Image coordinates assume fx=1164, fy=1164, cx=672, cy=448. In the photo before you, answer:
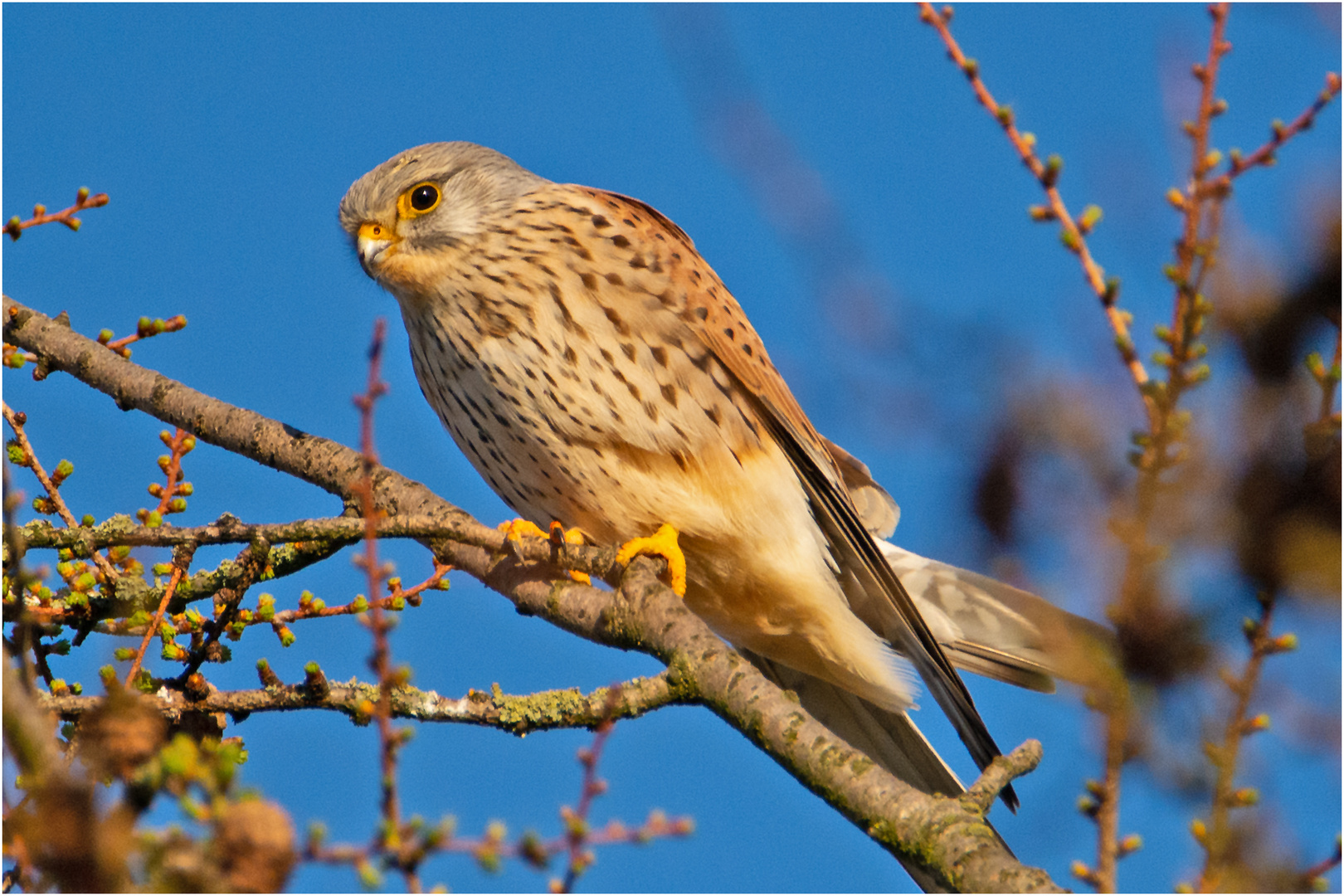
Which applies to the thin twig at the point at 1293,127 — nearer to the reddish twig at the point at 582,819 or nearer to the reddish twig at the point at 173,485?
the reddish twig at the point at 582,819

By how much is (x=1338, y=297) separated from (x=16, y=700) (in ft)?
4.08

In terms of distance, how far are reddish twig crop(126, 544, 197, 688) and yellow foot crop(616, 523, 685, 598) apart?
1.01 m

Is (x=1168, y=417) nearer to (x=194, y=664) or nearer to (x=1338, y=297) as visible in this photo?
(x=1338, y=297)

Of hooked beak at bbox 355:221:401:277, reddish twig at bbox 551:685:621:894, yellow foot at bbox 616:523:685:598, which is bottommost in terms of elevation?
reddish twig at bbox 551:685:621:894

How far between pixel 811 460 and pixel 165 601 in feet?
5.49

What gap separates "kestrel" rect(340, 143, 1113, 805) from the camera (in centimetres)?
293

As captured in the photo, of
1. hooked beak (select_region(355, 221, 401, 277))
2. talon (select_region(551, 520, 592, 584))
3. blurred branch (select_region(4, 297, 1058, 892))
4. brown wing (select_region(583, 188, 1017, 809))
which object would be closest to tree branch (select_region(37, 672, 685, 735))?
blurred branch (select_region(4, 297, 1058, 892))

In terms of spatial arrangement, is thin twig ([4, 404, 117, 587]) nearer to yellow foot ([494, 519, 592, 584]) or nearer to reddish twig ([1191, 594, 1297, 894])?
yellow foot ([494, 519, 592, 584])

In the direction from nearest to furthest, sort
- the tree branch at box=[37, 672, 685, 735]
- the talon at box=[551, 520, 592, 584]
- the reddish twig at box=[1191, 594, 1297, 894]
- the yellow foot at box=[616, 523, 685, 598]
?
1. the reddish twig at box=[1191, 594, 1297, 894]
2. the tree branch at box=[37, 672, 685, 735]
3. the talon at box=[551, 520, 592, 584]
4. the yellow foot at box=[616, 523, 685, 598]

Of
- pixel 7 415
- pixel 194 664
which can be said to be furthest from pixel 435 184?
pixel 194 664

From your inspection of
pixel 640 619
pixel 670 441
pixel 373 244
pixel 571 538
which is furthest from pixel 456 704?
pixel 373 244

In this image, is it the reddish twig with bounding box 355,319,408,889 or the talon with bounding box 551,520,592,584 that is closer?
the reddish twig with bounding box 355,319,408,889

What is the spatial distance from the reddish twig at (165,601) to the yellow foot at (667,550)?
1.01 m

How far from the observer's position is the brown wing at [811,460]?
273 cm
